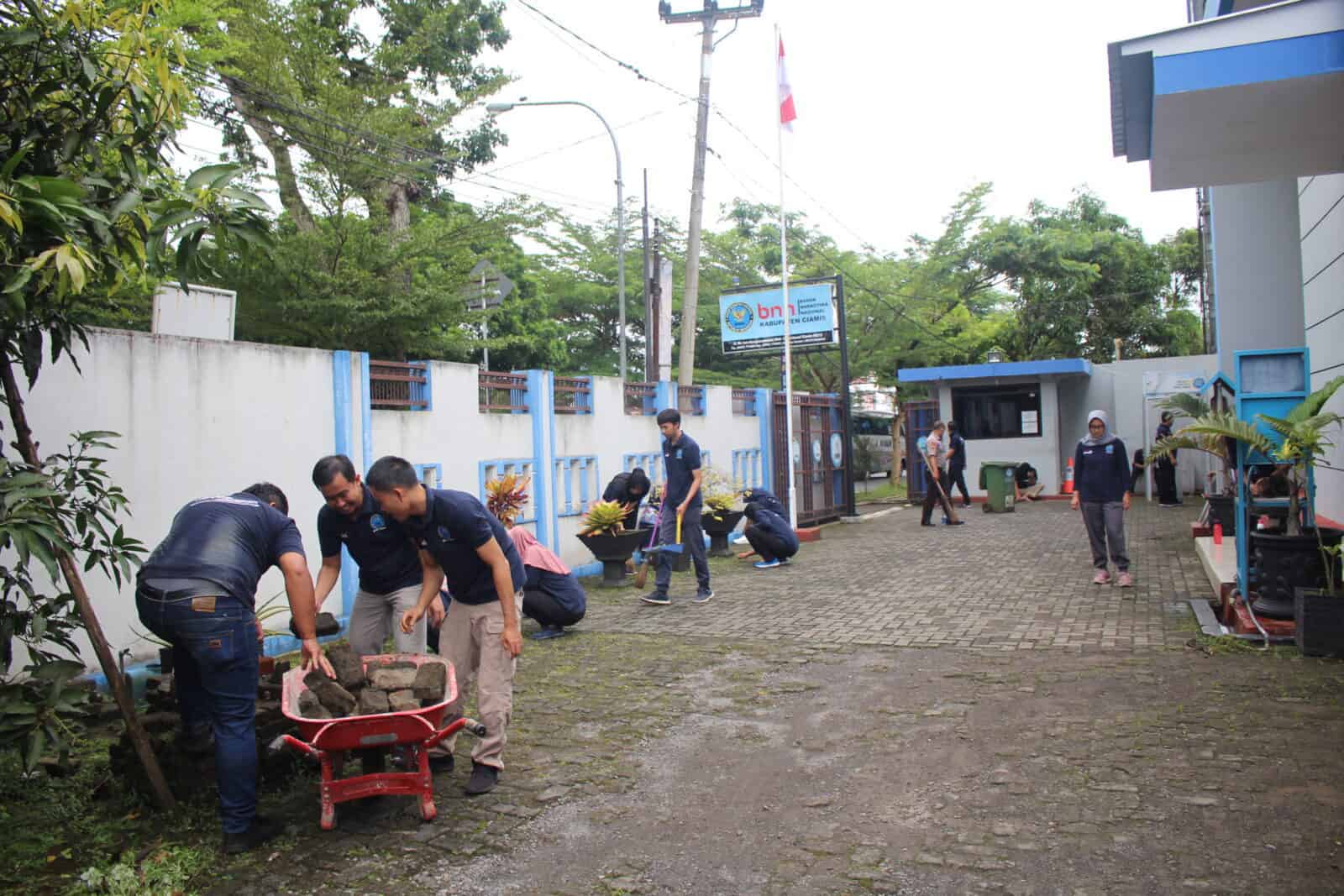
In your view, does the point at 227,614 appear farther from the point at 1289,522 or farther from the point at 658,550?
the point at 1289,522

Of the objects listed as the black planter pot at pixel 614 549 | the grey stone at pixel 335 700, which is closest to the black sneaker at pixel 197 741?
the grey stone at pixel 335 700

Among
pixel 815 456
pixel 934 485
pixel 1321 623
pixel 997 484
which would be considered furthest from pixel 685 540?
pixel 997 484

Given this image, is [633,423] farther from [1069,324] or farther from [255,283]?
[1069,324]

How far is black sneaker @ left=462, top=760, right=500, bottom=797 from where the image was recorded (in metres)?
4.84

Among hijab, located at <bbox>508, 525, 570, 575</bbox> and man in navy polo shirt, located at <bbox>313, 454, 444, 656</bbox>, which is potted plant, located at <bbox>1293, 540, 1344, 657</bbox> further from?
man in navy polo shirt, located at <bbox>313, 454, 444, 656</bbox>

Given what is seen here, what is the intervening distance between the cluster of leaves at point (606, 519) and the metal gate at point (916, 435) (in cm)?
1353

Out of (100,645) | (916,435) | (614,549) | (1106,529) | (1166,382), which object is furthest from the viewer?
(916,435)

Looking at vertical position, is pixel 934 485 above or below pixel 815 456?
below

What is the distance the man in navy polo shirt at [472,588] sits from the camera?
4.77m

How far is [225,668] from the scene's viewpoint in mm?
4219

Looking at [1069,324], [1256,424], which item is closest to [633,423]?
[1256,424]

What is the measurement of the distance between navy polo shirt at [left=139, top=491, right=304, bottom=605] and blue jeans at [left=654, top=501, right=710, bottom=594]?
566 centimetres

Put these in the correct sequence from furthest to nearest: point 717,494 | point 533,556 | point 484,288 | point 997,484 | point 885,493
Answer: point 885,493 < point 997,484 < point 484,288 < point 717,494 < point 533,556

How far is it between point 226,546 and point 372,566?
1.12 m
